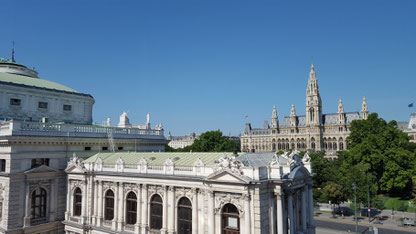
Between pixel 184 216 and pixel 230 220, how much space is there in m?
5.42

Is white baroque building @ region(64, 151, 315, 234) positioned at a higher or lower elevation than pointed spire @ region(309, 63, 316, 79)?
A: lower

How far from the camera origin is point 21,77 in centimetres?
4703

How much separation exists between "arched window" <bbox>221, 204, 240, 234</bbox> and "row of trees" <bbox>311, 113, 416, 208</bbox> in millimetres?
44189

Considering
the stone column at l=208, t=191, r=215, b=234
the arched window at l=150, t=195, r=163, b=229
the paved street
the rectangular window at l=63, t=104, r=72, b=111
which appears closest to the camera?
the stone column at l=208, t=191, r=215, b=234

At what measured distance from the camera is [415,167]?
72875 mm

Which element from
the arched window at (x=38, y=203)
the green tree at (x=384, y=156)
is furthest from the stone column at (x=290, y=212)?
the green tree at (x=384, y=156)

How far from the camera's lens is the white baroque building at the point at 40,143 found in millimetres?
34406

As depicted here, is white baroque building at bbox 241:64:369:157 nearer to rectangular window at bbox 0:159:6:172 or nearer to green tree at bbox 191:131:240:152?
green tree at bbox 191:131:240:152

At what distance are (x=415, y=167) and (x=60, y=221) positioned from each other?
78.8m

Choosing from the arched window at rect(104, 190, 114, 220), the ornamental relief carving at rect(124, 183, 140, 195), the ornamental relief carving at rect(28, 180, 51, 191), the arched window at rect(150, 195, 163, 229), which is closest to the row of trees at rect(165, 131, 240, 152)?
the arched window at rect(104, 190, 114, 220)

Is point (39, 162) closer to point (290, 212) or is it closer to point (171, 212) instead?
point (171, 212)

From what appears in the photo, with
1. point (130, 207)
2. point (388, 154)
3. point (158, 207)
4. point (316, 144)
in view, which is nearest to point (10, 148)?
point (130, 207)

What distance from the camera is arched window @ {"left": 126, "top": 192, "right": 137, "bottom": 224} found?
34.1 meters

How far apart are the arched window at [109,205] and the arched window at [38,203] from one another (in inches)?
343
